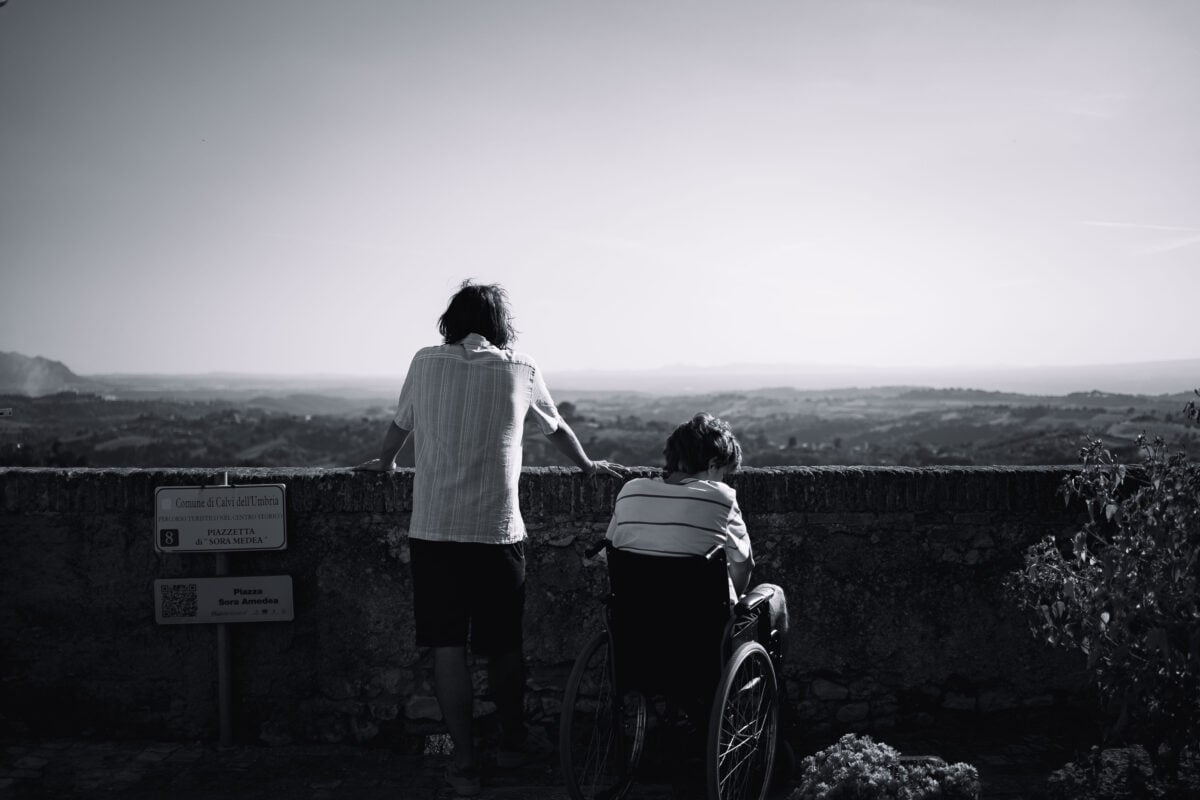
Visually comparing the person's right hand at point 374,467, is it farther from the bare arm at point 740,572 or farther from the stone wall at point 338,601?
the bare arm at point 740,572

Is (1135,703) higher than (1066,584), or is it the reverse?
(1066,584)

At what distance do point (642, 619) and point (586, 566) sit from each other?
1.03m

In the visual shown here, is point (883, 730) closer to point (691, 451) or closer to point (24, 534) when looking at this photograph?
point (691, 451)

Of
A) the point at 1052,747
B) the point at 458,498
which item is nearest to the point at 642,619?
the point at 458,498

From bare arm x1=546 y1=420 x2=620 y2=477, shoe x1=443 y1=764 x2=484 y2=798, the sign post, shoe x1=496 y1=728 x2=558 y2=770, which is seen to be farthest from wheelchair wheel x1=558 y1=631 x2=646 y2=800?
the sign post

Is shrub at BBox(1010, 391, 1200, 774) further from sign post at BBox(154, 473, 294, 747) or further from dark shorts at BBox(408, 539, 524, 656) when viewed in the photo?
sign post at BBox(154, 473, 294, 747)

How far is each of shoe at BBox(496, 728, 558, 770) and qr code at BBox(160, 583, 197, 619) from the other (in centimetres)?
154

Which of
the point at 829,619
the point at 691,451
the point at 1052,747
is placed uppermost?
the point at 691,451

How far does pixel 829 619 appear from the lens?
4.00m

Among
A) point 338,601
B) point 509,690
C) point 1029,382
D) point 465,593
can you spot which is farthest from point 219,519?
point 1029,382

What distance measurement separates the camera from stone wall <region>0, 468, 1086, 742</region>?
12.8ft

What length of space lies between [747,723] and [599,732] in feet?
1.94

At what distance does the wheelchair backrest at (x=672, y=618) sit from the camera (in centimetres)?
290

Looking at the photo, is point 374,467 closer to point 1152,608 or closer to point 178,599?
point 178,599
